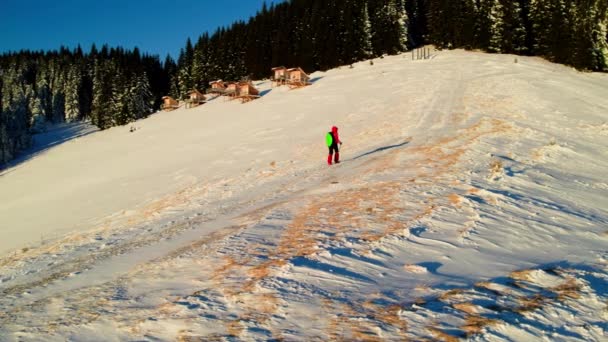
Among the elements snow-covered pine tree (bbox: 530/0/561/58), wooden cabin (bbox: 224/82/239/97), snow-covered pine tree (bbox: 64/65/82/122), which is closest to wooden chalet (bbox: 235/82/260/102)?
wooden cabin (bbox: 224/82/239/97)

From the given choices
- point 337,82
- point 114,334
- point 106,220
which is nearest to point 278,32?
point 337,82

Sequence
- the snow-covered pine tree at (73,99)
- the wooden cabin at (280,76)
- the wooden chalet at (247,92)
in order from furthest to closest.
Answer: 1. the snow-covered pine tree at (73,99)
2. the wooden cabin at (280,76)
3. the wooden chalet at (247,92)

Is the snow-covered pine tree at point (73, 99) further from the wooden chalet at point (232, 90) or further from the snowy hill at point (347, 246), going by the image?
the snowy hill at point (347, 246)

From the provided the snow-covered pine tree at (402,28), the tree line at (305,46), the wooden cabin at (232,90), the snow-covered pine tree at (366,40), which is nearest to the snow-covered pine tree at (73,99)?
the tree line at (305,46)

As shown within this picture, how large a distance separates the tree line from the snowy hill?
1560 inches

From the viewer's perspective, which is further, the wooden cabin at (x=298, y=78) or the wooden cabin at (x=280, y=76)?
the wooden cabin at (x=280, y=76)

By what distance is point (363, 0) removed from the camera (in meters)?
85.0

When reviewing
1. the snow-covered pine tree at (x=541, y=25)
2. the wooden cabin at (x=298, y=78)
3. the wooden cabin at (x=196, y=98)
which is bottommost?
the wooden cabin at (x=196, y=98)

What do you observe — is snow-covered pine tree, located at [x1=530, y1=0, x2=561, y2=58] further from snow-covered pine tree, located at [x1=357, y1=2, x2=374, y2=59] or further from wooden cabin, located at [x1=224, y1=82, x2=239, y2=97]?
wooden cabin, located at [x1=224, y1=82, x2=239, y2=97]

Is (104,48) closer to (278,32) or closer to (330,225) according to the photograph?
(278,32)

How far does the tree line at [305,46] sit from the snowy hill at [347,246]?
39.6 meters

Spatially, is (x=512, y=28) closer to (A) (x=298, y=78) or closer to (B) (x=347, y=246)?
(A) (x=298, y=78)

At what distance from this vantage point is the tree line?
55.3 m

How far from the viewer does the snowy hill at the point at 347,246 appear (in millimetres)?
4961
